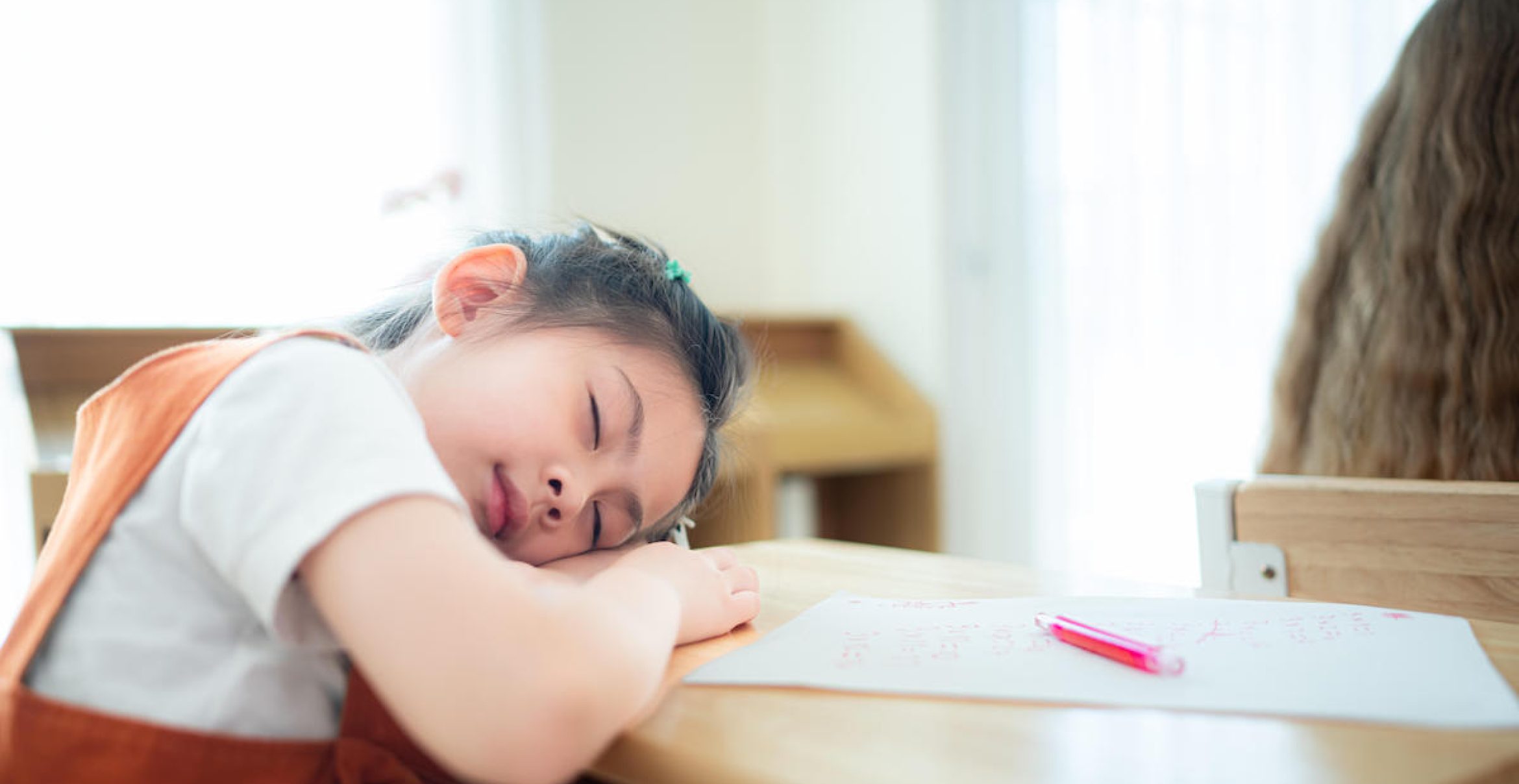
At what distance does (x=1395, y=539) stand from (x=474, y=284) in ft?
2.37

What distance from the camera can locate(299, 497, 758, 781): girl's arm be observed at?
52 cm

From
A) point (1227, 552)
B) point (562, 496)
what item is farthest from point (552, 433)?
point (1227, 552)

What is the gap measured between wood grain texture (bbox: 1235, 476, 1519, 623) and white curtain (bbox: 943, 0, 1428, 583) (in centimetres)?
152

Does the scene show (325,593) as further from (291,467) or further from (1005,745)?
(1005,745)

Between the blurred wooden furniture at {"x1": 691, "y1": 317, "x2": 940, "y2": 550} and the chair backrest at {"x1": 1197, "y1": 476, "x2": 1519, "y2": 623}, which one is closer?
the chair backrest at {"x1": 1197, "y1": 476, "x2": 1519, "y2": 623}

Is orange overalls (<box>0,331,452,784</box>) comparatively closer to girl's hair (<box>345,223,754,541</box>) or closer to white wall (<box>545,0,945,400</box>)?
girl's hair (<box>345,223,754,541</box>)

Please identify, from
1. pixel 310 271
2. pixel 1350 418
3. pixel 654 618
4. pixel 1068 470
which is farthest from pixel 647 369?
pixel 1068 470

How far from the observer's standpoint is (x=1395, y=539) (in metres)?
0.86

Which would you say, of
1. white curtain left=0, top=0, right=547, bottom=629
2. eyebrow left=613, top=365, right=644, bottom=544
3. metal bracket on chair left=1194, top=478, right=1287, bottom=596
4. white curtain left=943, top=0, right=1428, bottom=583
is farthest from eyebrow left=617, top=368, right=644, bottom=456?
white curtain left=943, top=0, right=1428, bottom=583

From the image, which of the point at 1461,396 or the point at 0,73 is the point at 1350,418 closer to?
the point at 1461,396

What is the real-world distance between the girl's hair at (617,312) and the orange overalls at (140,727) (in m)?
0.20

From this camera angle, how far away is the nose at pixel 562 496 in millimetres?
787

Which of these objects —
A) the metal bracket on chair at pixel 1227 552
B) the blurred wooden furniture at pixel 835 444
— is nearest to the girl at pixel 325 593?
the metal bracket on chair at pixel 1227 552

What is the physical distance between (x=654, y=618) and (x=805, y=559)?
1.41ft
